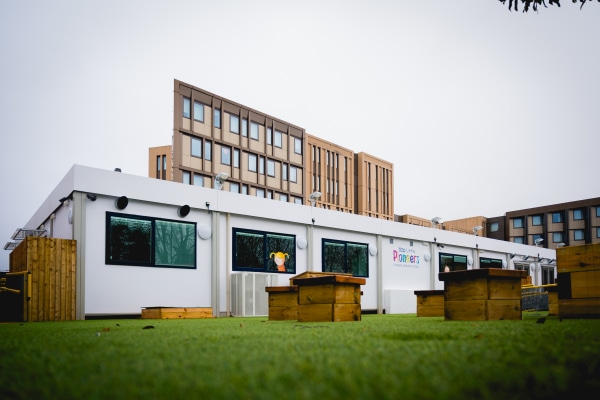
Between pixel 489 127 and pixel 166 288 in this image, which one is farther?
pixel 489 127

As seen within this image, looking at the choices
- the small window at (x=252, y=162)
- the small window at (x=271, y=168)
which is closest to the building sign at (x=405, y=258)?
the small window at (x=252, y=162)

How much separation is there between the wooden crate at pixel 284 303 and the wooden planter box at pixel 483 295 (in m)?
3.39

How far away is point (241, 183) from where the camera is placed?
44719 millimetres

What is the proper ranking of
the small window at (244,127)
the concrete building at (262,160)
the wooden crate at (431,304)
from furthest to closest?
the small window at (244,127)
the concrete building at (262,160)
the wooden crate at (431,304)

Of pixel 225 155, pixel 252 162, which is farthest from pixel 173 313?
pixel 252 162

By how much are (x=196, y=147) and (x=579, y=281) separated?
123 feet

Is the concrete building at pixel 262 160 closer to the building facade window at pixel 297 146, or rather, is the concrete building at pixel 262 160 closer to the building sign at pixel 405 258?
the building facade window at pixel 297 146

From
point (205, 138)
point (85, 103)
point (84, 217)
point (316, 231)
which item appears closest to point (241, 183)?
point (205, 138)

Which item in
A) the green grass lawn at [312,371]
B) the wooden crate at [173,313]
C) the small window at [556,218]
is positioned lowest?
the wooden crate at [173,313]

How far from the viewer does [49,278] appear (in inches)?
476

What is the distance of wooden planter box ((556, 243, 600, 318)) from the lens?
614 cm

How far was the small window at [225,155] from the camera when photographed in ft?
143

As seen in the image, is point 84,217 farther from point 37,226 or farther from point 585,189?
point 585,189

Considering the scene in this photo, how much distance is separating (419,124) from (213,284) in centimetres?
1745
